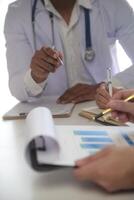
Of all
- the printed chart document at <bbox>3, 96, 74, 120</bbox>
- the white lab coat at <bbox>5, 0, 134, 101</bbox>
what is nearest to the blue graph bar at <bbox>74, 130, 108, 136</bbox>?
the printed chart document at <bbox>3, 96, 74, 120</bbox>

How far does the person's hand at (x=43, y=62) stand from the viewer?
106cm

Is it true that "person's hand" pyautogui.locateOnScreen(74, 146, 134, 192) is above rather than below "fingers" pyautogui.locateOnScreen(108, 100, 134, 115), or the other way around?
above

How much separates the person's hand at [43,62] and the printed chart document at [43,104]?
9cm

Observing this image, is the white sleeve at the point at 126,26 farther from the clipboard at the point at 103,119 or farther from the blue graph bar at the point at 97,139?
the blue graph bar at the point at 97,139

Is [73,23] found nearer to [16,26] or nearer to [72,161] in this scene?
[16,26]

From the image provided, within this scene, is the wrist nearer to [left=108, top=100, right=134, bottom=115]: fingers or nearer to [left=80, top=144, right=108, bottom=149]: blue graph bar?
[left=108, top=100, right=134, bottom=115]: fingers

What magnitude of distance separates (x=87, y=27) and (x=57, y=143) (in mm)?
936

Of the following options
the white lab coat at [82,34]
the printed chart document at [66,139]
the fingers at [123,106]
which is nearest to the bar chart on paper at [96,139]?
the printed chart document at [66,139]

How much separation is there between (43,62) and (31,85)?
0.14m

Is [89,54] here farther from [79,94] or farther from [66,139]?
[66,139]

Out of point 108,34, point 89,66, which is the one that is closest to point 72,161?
point 89,66

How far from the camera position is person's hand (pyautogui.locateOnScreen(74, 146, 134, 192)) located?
1.50 feet

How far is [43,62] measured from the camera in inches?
43.2

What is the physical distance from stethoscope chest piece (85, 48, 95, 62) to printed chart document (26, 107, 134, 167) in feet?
2.44
